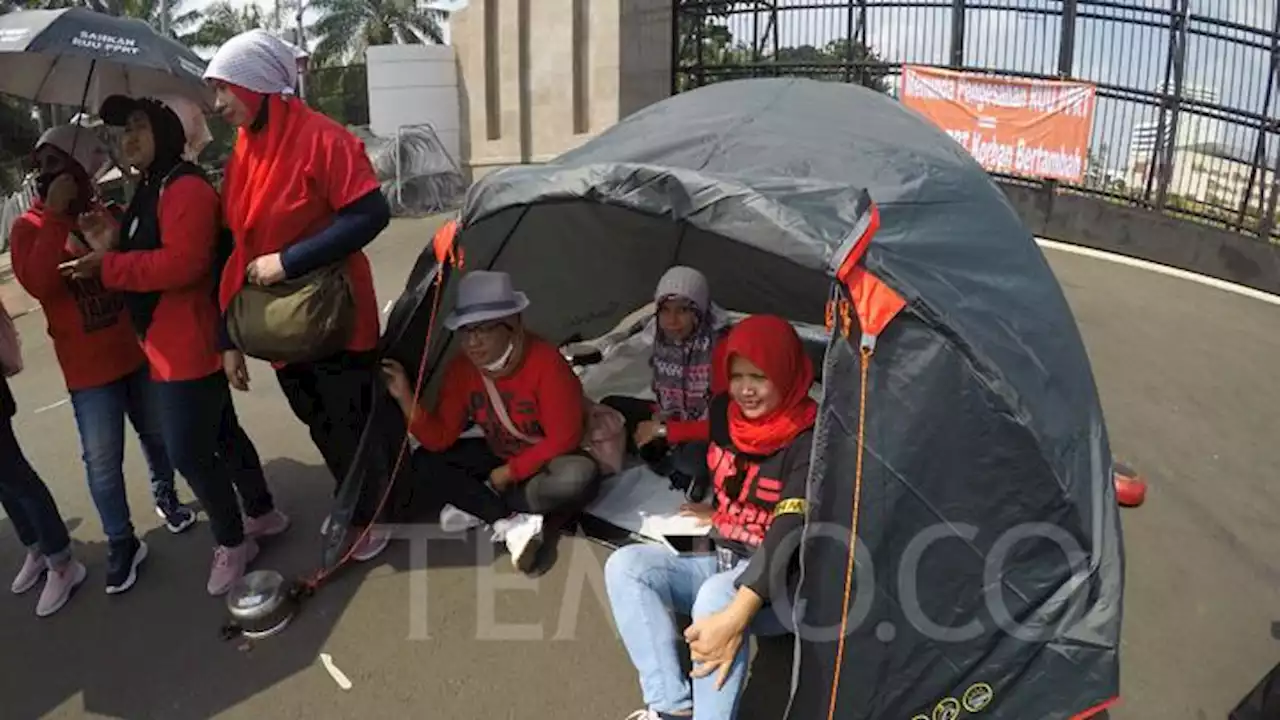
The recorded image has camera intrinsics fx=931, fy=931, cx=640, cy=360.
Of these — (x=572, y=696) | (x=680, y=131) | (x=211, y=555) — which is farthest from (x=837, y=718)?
(x=211, y=555)

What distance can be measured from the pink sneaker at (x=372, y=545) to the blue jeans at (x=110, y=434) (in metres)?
0.85

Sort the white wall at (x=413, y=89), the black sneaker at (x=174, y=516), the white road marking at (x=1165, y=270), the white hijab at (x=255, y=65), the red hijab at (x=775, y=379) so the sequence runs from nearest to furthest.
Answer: the red hijab at (x=775, y=379) → the white hijab at (x=255, y=65) → the black sneaker at (x=174, y=516) → the white road marking at (x=1165, y=270) → the white wall at (x=413, y=89)

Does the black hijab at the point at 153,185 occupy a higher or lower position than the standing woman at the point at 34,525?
higher

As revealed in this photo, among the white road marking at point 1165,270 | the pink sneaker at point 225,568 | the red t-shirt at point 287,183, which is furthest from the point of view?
the white road marking at point 1165,270

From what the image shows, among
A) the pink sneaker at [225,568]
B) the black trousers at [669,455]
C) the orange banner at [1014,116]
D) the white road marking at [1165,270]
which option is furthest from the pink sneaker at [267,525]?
the orange banner at [1014,116]

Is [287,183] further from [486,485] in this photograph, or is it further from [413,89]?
[413,89]

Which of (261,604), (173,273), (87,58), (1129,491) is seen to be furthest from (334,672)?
(1129,491)

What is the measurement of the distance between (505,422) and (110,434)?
1406 mm

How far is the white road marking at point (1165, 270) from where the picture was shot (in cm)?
766

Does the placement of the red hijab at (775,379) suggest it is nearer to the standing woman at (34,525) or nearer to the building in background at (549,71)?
the standing woman at (34,525)

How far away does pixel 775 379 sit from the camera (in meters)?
2.71

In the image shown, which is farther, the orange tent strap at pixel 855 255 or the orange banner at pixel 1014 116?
the orange banner at pixel 1014 116

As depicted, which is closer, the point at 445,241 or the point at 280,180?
the point at 280,180

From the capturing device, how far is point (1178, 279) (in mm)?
8047
